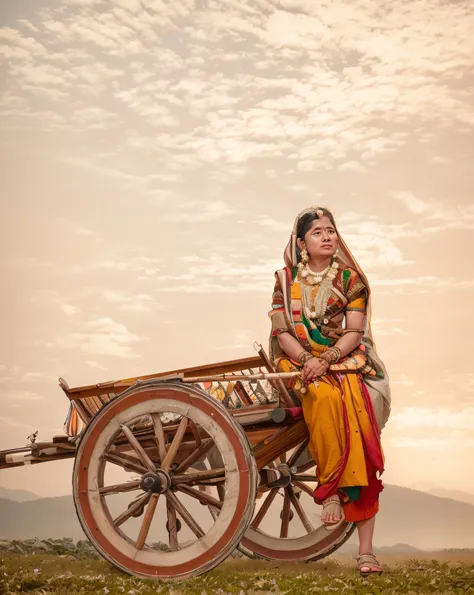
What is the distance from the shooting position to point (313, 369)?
602 centimetres

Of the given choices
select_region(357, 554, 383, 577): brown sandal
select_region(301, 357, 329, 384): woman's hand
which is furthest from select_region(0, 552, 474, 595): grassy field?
select_region(301, 357, 329, 384): woman's hand

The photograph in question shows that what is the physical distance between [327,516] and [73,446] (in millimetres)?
1950

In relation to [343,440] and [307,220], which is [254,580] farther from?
[307,220]

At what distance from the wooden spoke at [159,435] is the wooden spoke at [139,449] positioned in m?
0.08

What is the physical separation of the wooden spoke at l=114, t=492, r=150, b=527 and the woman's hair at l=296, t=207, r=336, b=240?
229cm

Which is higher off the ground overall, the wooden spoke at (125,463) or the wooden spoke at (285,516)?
the wooden spoke at (125,463)

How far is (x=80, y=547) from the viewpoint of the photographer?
8172 mm

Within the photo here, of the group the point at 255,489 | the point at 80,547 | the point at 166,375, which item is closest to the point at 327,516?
the point at 255,489

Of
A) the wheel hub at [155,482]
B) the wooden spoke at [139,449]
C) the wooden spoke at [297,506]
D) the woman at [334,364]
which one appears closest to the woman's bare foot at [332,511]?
the woman at [334,364]

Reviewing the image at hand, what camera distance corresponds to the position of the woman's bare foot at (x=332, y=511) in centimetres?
586

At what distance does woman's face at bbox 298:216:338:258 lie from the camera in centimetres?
638

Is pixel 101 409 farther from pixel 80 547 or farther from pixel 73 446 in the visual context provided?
pixel 80 547

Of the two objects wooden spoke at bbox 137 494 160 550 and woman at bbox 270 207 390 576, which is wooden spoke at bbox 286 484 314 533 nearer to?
woman at bbox 270 207 390 576

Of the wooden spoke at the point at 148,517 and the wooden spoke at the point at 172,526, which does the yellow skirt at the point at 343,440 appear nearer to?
the wooden spoke at the point at 172,526
